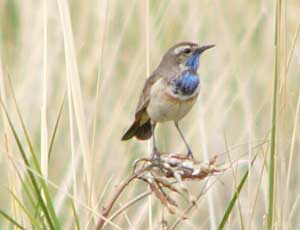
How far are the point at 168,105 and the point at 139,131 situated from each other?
0.12 meters

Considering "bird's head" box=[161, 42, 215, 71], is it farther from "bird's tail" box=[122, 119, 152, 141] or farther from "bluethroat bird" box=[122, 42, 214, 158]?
"bird's tail" box=[122, 119, 152, 141]

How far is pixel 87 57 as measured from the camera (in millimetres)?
4398

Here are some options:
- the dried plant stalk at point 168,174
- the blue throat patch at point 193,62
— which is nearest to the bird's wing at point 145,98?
the blue throat patch at point 193,62

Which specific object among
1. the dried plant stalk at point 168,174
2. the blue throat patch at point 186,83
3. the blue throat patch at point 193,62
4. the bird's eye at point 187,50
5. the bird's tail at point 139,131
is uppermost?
the bird's eye at point 187,50

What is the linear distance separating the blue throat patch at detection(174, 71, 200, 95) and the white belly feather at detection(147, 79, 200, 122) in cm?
2

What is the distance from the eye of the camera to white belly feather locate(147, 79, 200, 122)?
3.28 meters

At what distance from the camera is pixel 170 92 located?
3371 mm

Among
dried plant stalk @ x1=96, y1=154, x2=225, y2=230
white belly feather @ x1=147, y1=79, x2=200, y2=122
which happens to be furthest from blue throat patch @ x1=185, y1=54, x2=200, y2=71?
dried plant stalk @ x1=96, y1=154, x2=225, y2=230

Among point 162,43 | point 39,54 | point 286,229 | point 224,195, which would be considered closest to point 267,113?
point 224,195

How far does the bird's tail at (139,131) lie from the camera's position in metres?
3.31

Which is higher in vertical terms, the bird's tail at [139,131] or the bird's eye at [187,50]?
the bird's eye at [187,50]

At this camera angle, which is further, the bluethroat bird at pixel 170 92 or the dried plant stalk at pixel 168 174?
the bluethroat bird at pixel 170 92

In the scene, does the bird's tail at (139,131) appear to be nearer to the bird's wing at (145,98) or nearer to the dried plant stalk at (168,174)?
the bird's wing at (145,98)

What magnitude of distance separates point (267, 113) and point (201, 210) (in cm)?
51
